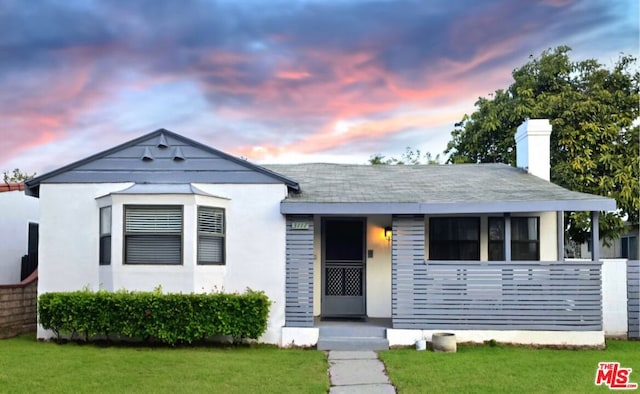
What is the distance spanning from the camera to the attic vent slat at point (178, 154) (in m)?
10.8

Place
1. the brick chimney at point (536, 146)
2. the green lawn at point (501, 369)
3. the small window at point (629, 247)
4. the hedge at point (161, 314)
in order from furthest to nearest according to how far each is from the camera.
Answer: the small window at point (629, 247) < the brick chimney at point (536, 146) < the hedge at point (161, 314) < the green lawn at point (501, 369)

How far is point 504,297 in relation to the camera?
34.1 ft

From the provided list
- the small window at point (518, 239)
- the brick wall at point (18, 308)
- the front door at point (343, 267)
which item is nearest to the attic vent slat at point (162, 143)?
the front door at point (343, 267)

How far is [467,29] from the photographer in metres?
13.5

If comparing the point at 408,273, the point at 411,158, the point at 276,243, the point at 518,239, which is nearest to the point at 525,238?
the point at 518,239

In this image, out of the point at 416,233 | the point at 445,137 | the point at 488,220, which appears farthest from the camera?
the point at 445,137

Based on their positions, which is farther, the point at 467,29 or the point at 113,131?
the point at 113,131

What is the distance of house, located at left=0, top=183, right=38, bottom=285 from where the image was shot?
1430 cm

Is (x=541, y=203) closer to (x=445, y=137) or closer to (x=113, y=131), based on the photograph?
(x=113, y=131)

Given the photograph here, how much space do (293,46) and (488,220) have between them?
229 inches

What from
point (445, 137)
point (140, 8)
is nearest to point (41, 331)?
point (140, 8)

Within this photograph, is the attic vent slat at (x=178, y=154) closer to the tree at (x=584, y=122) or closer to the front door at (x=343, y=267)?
the front door at (x=343, y=267)

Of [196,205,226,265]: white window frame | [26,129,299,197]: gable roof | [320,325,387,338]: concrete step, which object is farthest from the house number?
[320,325,387,338]: concrete step

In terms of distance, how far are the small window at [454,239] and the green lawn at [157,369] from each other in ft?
11.7
